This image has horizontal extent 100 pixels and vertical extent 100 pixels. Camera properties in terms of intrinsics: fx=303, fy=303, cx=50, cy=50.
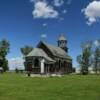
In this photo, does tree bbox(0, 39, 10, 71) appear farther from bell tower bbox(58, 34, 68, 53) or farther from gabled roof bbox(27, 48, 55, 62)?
gabled roof bbox(27, 48, 55, 62)

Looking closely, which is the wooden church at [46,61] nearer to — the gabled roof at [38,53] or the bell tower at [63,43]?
the gabled roof at [38,53]

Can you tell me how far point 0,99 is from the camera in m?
23.3

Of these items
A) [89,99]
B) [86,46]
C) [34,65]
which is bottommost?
[89,99]

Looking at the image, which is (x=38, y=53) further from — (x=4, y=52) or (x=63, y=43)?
(x=4, y=52)

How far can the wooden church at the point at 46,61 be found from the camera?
238 feet

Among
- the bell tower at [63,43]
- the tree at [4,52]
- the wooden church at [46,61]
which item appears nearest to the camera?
the wooden church at [46,61]

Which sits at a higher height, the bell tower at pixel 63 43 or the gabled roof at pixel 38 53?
the bell tower at pixel 63 43

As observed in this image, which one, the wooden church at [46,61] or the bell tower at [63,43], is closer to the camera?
the wooden church at [46,61]

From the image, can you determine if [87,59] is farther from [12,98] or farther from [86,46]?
[12,98]

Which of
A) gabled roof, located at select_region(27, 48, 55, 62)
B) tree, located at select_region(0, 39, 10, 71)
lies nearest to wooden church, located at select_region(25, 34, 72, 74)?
gabled roof, located at select_region(27, 48, 55, 62)


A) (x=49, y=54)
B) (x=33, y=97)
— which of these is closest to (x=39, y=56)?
(x=49, y=54)

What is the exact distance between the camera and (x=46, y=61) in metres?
74.6

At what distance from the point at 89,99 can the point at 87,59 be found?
3251 inches

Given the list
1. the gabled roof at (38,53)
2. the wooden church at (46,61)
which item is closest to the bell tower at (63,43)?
the wooden church at (46,61)
